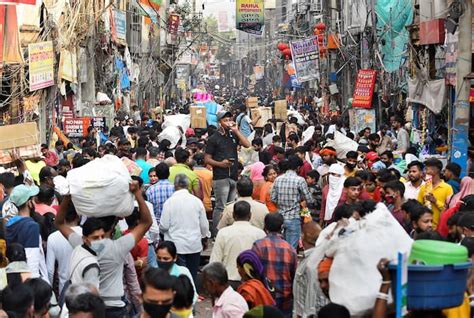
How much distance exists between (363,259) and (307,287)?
89.3 inches

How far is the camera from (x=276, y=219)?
28.6 feet

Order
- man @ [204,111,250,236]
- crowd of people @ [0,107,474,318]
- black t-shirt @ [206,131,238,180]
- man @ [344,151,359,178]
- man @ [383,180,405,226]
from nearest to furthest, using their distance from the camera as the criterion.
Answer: crowd of people @ [0,107,474,318] < man @ [383,180,405,226] < man @ [344,151,359,178] < man @ [204,111,250,236] < black t-shirt @ [206,131,238,180]

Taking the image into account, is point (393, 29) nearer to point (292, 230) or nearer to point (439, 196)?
point (292, 230)

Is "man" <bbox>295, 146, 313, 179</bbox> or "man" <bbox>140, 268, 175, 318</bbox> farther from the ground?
"man" <bbox>140, 268, 175, 318</bbox>

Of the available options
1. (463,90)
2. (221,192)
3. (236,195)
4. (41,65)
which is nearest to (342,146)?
(463,90)

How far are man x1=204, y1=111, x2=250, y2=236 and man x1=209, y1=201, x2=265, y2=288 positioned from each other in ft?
15.7

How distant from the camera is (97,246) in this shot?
23.7 ft

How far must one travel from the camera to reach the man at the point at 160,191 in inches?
465

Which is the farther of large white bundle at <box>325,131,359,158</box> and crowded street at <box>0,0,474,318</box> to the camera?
large white bundle at <box>325,131,359,158</box>

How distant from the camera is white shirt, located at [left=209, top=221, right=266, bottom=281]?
366 inches

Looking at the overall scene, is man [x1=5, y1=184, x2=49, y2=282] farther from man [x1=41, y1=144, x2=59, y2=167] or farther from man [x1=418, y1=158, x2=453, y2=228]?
man [x1=41, y1=144, x2=59, y2=167]

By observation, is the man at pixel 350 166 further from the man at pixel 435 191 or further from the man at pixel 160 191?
the man at pixel 160 191

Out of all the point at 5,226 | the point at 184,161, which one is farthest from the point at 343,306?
the point at 184,161

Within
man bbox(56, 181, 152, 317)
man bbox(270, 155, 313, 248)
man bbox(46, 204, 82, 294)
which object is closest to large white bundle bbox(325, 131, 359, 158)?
man bbox(270, 155, 313, 248)
